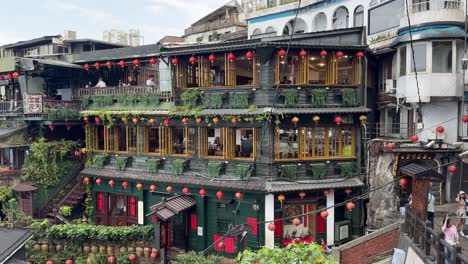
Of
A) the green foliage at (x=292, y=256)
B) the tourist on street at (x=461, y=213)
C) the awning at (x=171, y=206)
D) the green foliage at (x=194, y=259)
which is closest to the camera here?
the green foliage at (x=292, y=256)

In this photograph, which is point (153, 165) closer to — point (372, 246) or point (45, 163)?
point (45, 163)

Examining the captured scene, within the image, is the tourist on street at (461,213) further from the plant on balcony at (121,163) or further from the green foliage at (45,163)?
the green foliage at (45,163)

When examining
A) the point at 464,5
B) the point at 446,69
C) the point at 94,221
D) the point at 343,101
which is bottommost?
the point at 94,221

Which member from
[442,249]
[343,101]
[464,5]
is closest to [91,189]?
[343,101]

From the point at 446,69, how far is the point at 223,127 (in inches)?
476

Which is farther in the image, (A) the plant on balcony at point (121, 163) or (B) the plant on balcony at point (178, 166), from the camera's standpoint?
(A) the plant on balcony at point (121, 163)

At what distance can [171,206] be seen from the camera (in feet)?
69.1

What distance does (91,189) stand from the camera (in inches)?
1036

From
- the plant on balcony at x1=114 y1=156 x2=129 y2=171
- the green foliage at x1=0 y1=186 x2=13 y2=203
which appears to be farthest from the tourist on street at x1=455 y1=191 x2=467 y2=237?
the green foliage at x1=0 y1=186 x2=13 y2=203

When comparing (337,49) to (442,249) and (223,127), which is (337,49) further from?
(442,249)

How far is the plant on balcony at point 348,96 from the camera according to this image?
70.7 ft

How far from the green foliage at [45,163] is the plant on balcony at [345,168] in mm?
16983

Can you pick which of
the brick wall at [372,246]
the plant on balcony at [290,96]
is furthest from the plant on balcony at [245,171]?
the brick wall at [372,246]

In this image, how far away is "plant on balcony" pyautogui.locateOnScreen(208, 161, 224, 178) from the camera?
2162cm
